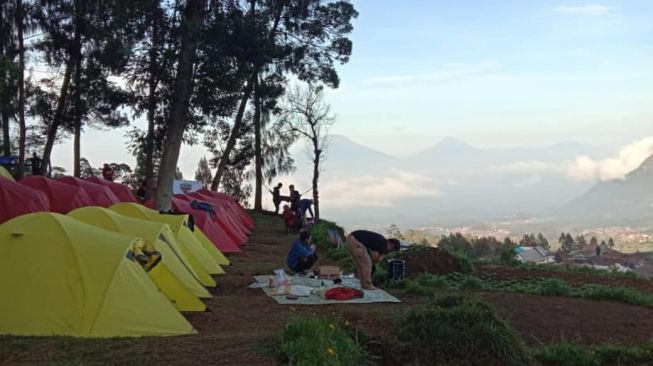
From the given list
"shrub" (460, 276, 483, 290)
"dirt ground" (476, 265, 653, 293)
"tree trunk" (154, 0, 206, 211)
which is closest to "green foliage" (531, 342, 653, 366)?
"shrub" (460, 276, 483, 290)

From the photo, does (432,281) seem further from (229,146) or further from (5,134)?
(5,134)

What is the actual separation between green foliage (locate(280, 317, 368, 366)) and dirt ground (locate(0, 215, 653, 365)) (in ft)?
0.56

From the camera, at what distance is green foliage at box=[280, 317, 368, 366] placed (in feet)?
19.0

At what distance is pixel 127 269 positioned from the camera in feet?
25.6

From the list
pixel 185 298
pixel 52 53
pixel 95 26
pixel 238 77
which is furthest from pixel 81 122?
pixel 185 298

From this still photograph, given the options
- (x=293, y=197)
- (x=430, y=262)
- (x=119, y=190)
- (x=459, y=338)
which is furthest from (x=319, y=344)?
(x=293, y=197)

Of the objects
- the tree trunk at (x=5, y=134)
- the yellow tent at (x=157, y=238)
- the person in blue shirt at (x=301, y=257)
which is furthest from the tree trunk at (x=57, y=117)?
the yellow tent at (x=157, y=238)

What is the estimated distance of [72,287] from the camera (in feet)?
24.4

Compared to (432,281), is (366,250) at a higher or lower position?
higher

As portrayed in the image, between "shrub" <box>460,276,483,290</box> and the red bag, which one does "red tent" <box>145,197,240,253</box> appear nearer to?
"shrub" <box>460,276,483,290</box>

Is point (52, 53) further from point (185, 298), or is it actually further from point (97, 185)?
point (185, 298)

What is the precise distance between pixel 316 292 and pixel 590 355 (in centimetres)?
464

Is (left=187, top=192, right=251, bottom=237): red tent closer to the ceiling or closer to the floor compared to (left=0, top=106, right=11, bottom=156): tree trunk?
closer to the floor

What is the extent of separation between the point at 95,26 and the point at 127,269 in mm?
15350
